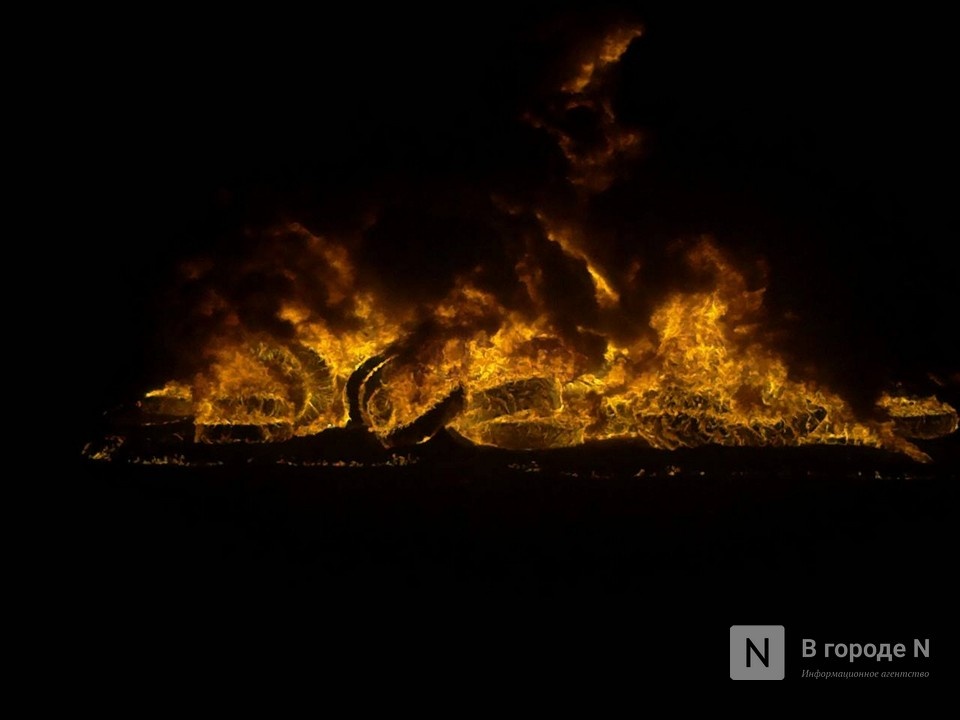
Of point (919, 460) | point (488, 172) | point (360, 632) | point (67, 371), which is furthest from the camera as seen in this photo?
point (67, 371)

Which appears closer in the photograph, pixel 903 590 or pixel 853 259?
pixel 903 590

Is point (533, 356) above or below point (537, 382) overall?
above

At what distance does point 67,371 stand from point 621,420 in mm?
4774

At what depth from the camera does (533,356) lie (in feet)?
18.3

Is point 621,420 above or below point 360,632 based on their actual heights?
above

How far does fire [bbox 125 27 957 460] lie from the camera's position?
5480mm

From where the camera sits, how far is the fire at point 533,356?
5.48 meters

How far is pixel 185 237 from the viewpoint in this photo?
612 centimetres

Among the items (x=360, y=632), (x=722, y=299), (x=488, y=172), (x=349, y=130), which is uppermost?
(x=349, y=130)

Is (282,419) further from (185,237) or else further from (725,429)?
(725,429)

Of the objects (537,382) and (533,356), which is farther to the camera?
(537,382)

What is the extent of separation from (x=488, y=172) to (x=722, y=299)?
211 cm

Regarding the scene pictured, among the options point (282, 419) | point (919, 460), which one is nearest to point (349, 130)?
point (282, 419)

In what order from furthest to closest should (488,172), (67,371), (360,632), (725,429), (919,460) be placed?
(67,371), (488,172), (725,429), (919,460), (360,632)
